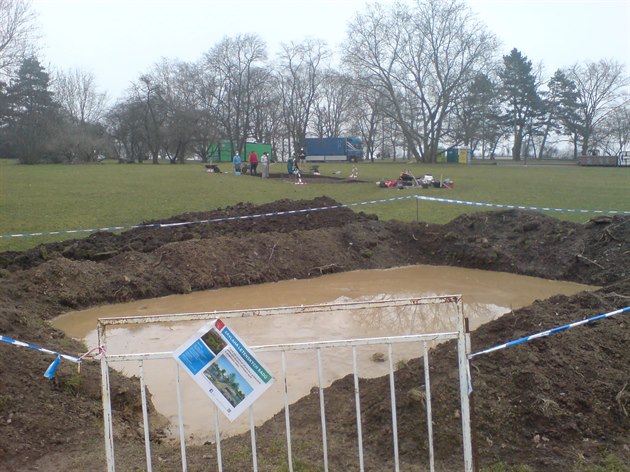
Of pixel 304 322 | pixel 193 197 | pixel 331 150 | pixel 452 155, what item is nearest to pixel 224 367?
pixel 304 322

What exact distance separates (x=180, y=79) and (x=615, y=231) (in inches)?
2607

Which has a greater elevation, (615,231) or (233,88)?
(233,88)

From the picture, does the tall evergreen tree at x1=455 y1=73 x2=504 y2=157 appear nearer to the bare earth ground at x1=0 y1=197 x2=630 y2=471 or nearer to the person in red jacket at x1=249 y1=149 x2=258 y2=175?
the person in red jacket at x1=249 y1=149 x2=258 y2=175

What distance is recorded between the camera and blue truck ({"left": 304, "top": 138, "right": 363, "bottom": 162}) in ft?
198

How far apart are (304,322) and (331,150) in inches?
2070

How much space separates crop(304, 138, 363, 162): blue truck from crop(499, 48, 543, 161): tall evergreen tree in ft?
75.8

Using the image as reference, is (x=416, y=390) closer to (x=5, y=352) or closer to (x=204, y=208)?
(x=5, y=352)

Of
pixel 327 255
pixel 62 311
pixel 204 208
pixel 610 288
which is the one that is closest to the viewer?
pixel 610 288

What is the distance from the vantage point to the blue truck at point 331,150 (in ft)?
198

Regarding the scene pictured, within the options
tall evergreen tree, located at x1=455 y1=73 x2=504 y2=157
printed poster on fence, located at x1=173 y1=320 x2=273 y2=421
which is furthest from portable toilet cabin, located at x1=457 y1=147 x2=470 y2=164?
printed poster on fence, located at x1=173 y1=320 x2=273 y2=421

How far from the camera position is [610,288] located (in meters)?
7.75

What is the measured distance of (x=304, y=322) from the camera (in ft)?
29.8

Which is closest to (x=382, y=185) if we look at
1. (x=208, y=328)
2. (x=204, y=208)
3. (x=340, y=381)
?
(x=204, y=208)

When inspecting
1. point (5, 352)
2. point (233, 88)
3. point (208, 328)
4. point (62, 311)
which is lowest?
point (62, 311)
